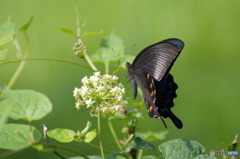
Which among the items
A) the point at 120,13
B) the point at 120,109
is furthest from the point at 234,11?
the point at 120,109

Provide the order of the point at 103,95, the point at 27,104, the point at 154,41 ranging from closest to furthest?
the point at 27,104 < the point at 103,95 < the point at 154,41

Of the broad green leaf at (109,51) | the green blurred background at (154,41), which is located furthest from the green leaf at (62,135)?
the green blurred background at (154,41)

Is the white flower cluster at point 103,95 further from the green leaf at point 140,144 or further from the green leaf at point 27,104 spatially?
the green leaf at point 27,104

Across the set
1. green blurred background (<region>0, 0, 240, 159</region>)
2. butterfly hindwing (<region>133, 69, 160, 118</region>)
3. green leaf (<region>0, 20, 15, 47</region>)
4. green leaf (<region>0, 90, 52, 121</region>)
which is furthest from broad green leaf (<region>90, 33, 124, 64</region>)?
green blurred background (<region>0, 0, 240, 159</region>)

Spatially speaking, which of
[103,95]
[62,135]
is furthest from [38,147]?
[103,95]

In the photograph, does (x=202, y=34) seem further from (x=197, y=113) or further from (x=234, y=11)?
(x=197, y=113)

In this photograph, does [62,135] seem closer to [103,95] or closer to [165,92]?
[103,95]
